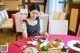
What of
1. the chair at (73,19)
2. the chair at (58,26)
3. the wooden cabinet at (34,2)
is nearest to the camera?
the chair at (58,26)

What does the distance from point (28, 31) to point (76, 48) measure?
1.10m

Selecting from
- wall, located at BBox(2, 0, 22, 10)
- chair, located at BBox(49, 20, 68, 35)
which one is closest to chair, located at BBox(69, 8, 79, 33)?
chair, located at BBox(49, 20, 68, 35)

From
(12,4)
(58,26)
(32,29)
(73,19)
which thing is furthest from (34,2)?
(32,29)

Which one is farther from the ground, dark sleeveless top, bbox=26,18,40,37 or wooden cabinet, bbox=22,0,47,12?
wooden cabinet, bbox=22,0,47,12

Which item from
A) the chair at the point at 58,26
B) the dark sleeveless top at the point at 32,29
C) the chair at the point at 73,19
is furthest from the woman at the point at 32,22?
the chair at the point at 73,19

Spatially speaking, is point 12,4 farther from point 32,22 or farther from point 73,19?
point 32,22

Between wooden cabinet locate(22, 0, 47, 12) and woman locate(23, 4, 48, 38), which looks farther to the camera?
wooden cabinet locate(22, 0, 47, 12)

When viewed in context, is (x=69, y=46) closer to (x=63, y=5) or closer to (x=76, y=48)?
(x=76, y=48)

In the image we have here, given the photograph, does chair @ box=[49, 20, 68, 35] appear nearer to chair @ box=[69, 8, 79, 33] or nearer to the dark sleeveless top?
the dark sleeveless top

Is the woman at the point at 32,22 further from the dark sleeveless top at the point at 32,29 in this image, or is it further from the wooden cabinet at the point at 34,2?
the wooden cabinet at the point at 34,2

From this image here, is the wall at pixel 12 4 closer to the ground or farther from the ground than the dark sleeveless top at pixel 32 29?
farther from the ground

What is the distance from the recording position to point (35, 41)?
5.61 feet

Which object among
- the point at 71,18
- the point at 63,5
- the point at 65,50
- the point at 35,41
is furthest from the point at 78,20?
the point at 65,50

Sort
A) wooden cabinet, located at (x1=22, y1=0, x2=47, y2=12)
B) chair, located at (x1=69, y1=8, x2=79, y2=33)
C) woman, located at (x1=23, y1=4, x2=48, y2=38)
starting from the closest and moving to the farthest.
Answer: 1. woman, located at (x1=23, y1=4, x2=48, y2=38)
2. chair, located at (x1=69, y1=8, x2=79, y2=33)
3. wooden cabinet, located at (x1=22, y1=0, x2=47, y2=12)
